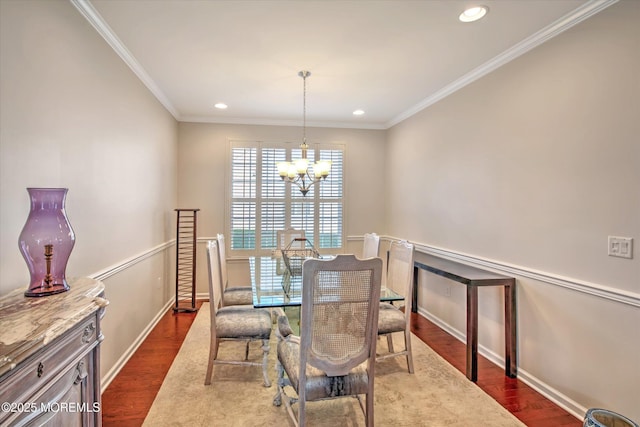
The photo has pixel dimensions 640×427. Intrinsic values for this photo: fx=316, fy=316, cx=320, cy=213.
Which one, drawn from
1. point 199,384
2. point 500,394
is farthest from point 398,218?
point 199,384

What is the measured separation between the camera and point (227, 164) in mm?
4934

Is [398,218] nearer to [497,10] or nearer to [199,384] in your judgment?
[497,10]

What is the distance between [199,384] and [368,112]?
3923mm

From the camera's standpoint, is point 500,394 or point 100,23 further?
point 500,394

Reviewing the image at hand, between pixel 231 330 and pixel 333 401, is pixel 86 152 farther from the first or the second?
pixel 333 401

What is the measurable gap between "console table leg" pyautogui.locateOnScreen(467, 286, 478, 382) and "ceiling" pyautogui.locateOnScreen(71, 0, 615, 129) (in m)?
2.08

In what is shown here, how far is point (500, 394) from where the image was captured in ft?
8.09

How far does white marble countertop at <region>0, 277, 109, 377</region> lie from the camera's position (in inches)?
35.9

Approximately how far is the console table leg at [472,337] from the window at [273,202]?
2.76 m

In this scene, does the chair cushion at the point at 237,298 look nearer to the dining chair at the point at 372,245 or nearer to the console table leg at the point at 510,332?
the dining chair at the point at 372,245

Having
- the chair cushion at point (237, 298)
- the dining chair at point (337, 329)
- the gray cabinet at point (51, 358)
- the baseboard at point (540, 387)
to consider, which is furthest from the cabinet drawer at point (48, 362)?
the baseboard at point (540, 387)

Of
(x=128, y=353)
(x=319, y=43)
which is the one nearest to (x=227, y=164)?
(x=319, y=43)

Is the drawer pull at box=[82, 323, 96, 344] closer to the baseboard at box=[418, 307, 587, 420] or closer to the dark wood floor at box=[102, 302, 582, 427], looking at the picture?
the dark wood floor at box=[102, 302, 582, 427]

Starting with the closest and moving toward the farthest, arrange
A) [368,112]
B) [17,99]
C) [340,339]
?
[17,99], [340,339], [368,112]
